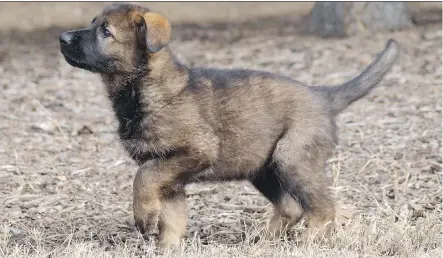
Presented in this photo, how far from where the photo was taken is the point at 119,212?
21.4ft

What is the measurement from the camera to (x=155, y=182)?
5547 mm

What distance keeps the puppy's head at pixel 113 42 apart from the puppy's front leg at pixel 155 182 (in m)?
0.66

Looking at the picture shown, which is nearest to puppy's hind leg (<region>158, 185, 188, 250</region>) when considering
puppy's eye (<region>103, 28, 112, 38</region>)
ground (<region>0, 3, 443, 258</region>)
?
ground (<region>0, 3, 443, 258</region>)

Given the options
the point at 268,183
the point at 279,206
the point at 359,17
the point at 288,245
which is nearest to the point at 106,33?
the point at 268,183

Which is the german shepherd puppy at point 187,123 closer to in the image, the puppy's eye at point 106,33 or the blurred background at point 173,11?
the puppy's eye at point 106,33

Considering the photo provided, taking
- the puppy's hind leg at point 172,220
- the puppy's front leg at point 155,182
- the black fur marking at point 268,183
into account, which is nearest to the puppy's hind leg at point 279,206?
the black fur marking at point 268,183

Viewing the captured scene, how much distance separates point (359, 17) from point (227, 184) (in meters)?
4.67

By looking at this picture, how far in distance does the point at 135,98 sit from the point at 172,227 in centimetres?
84

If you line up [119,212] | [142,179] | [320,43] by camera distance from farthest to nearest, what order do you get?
1. [320,43]
2. [119,212]
3. [142,179]

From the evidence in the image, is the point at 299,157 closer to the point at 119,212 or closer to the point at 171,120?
the point at 171,120

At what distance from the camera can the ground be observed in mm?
5742

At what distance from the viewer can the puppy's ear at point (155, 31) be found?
5586 mm

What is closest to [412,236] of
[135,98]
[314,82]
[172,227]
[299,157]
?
[299,157]

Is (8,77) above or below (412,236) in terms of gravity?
below
